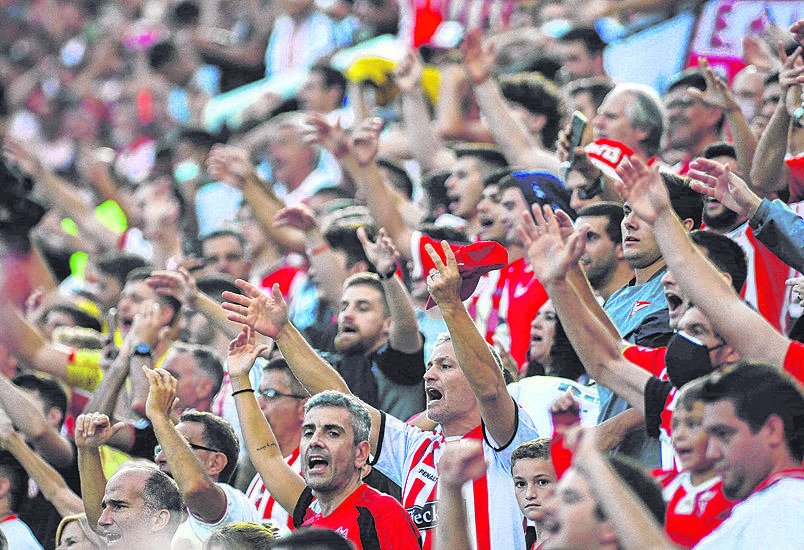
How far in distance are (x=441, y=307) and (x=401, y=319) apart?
118cm

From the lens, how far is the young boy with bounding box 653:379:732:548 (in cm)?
421

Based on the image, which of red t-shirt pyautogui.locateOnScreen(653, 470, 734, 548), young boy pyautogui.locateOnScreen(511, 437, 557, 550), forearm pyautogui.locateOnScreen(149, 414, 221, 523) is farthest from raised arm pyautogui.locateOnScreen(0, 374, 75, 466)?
red t-shirt pyautogui.locateOnScreen(653, 470, 734, 548)

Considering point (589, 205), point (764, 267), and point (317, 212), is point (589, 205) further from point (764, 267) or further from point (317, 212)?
point (317, 212)

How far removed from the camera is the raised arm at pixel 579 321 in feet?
16.4

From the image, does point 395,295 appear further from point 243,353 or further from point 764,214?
point 764,214

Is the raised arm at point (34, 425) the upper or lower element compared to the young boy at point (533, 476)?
upper

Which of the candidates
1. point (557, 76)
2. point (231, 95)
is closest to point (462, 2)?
point (557, 76)

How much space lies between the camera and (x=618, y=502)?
3.60 metres

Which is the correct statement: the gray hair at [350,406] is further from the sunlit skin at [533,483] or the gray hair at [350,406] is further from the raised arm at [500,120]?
the raised arm at [500,120]

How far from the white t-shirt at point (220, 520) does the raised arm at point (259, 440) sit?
0.21m

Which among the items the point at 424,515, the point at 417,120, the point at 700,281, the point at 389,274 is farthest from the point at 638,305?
the point at 417,120

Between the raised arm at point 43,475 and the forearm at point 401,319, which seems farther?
the raised arm at point 43,475

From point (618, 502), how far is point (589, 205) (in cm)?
331

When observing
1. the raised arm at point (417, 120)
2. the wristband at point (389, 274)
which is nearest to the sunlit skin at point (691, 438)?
the wristband at point (389, 274)
